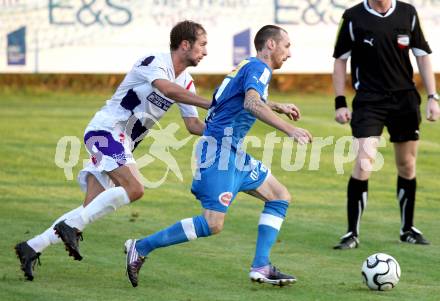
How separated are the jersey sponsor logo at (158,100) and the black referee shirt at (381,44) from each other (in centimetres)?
203

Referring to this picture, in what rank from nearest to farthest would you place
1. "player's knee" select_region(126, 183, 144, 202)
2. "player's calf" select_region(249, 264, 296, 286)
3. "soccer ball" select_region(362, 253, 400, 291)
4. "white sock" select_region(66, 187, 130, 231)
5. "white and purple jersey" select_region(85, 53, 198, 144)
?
1. "soccer ball" select_region(362, 253, 400, 291)
2. "player's calf" select_region(249, 264, 296, 286)
3. "white sock" select_region(66, 187, 130, 231)
4. "player's knee" select_region(126, 183, 144, 202)
5. "white and purple jersey" select_region(85, 53, 198, 144)

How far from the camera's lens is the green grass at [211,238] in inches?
317

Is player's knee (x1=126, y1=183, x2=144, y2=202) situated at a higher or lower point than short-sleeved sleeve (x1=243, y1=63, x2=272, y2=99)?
lower

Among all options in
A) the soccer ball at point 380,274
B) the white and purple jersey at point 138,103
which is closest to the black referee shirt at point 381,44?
the white and purple jersey at point 138,103

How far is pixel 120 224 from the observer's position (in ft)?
37.4

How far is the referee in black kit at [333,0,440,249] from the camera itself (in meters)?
10.1

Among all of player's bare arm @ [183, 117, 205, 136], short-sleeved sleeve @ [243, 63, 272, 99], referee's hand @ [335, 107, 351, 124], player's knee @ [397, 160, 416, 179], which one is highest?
short-sleeved sleeve @ [243, 63, 272, 99]

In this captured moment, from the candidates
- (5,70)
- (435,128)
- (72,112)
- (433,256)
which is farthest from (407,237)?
(5,70)

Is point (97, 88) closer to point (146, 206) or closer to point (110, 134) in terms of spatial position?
point (146, 206)

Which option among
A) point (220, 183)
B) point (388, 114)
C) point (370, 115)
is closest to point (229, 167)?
point (220, 183)

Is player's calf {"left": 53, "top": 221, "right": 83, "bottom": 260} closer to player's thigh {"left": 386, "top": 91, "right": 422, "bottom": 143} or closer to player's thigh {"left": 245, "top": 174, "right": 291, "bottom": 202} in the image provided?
player's thigh {"left": 245, "top": 174, "right": 291, "bottom": 202}

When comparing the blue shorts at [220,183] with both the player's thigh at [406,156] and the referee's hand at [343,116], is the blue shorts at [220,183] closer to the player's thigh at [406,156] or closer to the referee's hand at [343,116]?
the referee's hand at [343,116]

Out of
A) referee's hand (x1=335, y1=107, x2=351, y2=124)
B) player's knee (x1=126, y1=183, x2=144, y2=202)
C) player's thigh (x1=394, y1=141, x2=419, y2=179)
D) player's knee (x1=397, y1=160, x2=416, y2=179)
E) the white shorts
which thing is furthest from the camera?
player's knee (x1=397, y1=160, x2=416, y2=179)

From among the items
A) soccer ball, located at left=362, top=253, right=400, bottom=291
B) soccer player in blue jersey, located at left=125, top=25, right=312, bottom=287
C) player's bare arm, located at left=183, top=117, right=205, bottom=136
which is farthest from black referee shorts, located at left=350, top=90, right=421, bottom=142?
soccer ball, located at left=362, top=253, right=400, bottom=291
